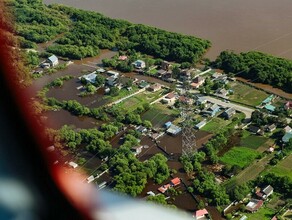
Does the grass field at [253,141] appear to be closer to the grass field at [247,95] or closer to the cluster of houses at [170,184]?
the grass field at [247,95]

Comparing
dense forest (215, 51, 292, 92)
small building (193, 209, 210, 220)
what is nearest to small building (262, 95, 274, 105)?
dense forest (215, 51, 292, 92)

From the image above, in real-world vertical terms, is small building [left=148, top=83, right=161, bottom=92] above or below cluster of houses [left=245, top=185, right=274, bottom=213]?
above

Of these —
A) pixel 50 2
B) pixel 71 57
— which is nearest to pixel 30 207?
pixel 71 57

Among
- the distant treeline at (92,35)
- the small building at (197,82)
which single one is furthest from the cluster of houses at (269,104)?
the distant treeline at (92,35)

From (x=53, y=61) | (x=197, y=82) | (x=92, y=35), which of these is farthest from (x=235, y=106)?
(x=92, y=35)

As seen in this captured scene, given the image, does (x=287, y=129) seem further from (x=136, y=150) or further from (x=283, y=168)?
(x=136, y=150)

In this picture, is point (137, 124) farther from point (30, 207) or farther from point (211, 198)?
point (30, 207)

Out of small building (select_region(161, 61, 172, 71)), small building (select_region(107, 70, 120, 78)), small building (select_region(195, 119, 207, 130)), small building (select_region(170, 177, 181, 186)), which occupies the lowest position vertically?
small building (select_region(170, 177, 181, 186))

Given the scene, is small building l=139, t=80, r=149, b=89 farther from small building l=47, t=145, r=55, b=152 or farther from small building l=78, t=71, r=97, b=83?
small building l=47, t=145, r=55, b=152
